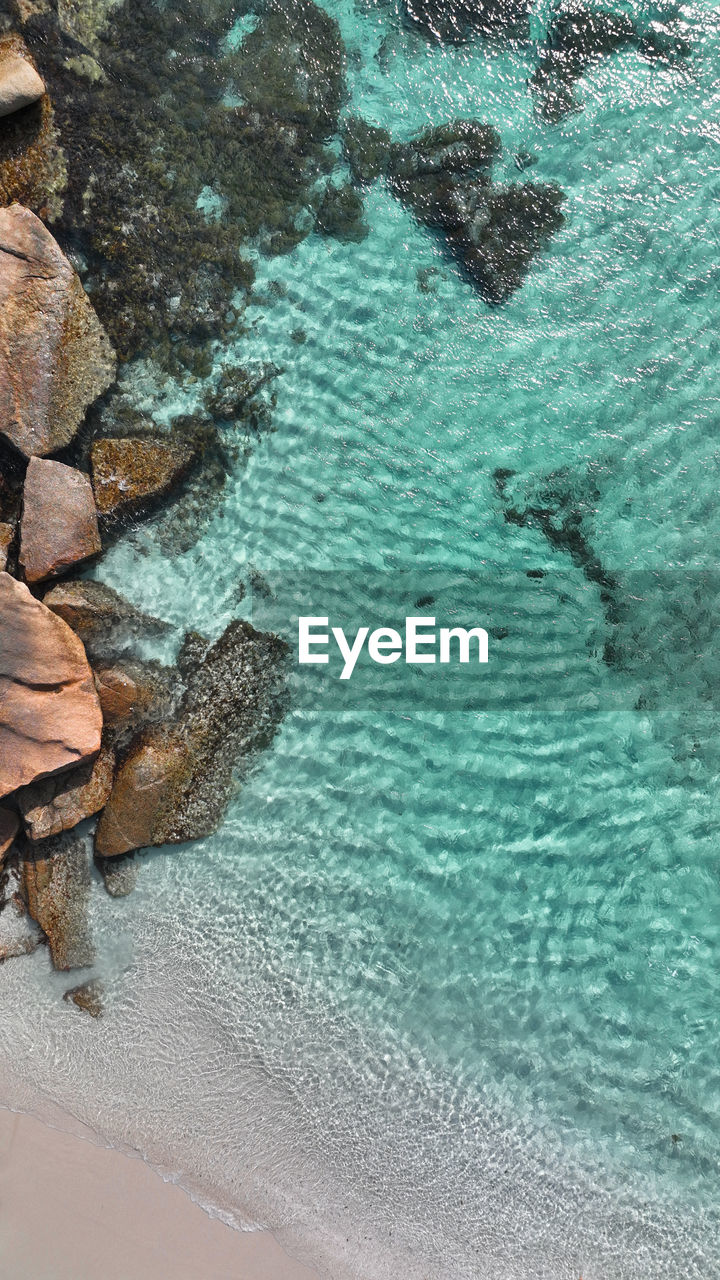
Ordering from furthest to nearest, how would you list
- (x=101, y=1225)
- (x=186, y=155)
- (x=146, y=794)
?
1. (x=186, y=155)
2. (x=146, y=794)
3. (x=101, y=1225)

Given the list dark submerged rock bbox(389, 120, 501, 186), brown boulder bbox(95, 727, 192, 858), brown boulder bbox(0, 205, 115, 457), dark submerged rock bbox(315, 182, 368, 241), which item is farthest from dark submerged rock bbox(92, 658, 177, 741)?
dark submerged rock bbox(389, 120, 501, 186)

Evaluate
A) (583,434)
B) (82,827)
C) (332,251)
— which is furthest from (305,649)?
(332,251)

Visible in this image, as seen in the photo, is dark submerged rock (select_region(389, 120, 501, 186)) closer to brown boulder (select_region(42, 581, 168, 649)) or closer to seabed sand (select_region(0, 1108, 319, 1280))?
brown boulder (select_region(42, 581, 168, 649))

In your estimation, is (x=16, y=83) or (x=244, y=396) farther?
(x=244, y=396)

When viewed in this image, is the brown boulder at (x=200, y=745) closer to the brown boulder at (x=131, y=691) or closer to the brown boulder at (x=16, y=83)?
the brown boulder at (x=131, y=691)

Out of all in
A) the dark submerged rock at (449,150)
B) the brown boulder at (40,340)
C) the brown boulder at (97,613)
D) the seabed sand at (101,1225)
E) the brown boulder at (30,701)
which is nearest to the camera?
the seabed sand at (101,1225)

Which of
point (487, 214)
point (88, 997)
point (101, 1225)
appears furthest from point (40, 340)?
point (101, 1225)

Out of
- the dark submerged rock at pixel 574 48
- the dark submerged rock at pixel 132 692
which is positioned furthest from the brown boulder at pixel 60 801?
the dark submerged rock at pixel 574 48

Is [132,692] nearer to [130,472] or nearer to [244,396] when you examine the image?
[130,472]
